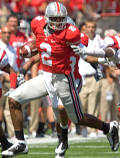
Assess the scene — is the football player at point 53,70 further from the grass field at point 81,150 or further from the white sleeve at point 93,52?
the grass field at point 81,150

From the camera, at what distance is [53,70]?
7664mm

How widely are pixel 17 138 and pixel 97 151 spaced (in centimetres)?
166

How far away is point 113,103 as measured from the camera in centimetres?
1253

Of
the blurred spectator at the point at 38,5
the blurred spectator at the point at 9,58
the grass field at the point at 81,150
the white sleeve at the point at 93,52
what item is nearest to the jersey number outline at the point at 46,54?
the white sleeve at the point at 93,52

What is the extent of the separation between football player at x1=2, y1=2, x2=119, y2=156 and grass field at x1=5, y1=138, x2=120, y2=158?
28.2 inches

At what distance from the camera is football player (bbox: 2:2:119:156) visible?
7.50 m

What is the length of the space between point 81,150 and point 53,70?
1.76m

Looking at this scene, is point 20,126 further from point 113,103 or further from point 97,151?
point 113,103

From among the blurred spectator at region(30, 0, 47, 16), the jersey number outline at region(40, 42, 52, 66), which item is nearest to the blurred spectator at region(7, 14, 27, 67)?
the blurred spectator at region(30, 0, 47, 16)

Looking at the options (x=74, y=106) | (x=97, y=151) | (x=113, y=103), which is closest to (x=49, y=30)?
(x=74, y=106)

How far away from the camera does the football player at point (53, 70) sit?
750cm

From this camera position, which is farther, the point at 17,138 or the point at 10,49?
the point at 10,49

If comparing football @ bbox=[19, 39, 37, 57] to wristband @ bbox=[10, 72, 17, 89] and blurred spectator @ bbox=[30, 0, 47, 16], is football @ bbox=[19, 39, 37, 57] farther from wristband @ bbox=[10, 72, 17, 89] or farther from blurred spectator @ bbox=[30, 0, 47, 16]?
blurred spectator @ bbox=[30, 0, 47, 16]

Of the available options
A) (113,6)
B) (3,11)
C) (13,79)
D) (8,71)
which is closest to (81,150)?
(13,79)
